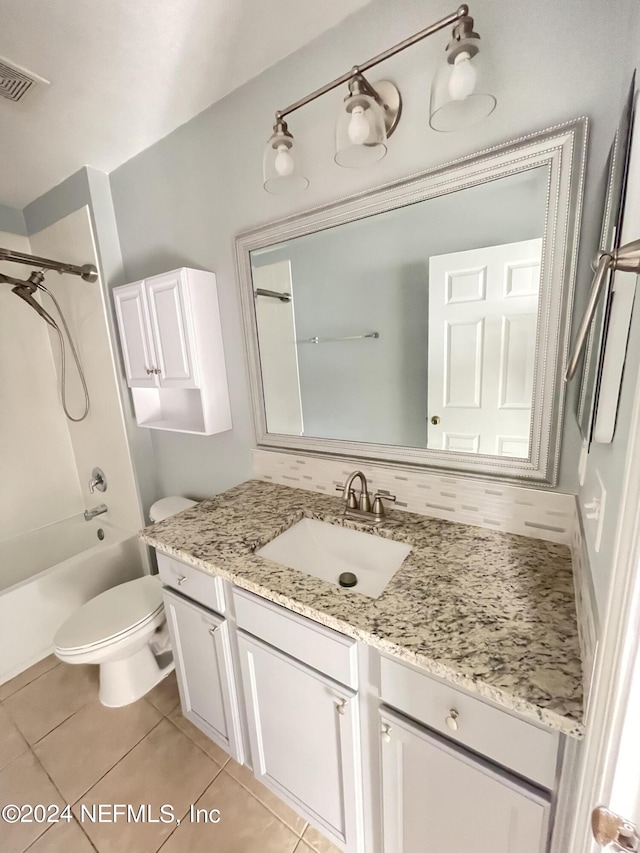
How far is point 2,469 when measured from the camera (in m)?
2.24

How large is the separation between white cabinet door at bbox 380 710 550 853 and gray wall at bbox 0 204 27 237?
9.73 feet

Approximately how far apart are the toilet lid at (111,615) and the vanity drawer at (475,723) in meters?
1.17

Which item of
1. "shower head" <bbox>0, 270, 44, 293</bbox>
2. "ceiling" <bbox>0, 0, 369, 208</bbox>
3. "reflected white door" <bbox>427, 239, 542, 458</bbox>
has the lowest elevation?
"reflected white door" <bbox>427, 239, 542, 458</bbox>

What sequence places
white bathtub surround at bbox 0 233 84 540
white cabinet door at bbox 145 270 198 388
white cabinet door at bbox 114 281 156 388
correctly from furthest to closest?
white bathtub surround at bbox 0 233 84 540 → white cabinet door at bbox 114 281 156 388 → white cabinet door at bbox 145 270 198 388

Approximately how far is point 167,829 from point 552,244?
6.88ft

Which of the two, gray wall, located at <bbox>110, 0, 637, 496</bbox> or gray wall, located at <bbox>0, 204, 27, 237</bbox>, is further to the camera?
gray wall, located at <bbox>0, 204, 27, 237</bbox>

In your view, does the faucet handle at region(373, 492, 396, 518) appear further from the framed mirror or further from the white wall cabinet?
the white wall cabinet

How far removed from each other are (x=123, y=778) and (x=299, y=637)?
3.60ft

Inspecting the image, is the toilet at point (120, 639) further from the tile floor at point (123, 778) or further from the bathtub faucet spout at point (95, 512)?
the bathtub faucet spout at point (95, 512)

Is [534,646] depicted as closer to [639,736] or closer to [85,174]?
[639,736]

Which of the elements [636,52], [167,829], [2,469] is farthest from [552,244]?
[2,469]

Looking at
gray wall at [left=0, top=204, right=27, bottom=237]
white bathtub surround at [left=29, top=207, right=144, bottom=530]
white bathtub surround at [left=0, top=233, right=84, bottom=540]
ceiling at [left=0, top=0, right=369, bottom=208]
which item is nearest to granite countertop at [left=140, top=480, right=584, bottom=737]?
white bathtub surround at [left=29, top=207, right=144, bottom=530]

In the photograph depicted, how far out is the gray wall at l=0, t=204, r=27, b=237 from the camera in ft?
6.88

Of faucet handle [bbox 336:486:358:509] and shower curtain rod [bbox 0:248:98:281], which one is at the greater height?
shower curtain rod [bbox 0:248:98:281]
